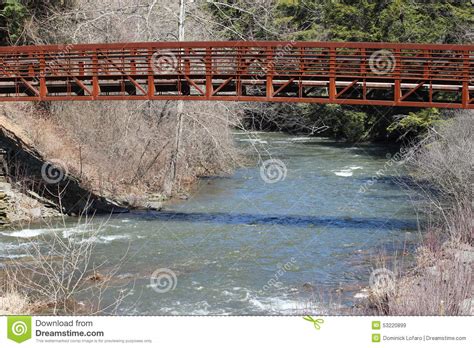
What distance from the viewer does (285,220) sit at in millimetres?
21125

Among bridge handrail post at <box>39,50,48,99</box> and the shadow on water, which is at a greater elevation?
bridge handrail post at <box>39,50,48,99</box>

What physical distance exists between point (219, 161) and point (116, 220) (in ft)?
27.0

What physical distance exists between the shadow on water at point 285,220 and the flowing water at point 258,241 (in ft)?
0.10

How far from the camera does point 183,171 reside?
1064 inches

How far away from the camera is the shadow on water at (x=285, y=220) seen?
20391 mm

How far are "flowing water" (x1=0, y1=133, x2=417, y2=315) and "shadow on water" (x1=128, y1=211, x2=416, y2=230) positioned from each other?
3cm

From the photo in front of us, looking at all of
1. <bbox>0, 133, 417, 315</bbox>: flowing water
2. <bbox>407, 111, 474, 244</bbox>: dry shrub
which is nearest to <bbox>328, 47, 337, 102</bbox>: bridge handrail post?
<bbox>407, 111, 474, 244</bbox>: dry shrub

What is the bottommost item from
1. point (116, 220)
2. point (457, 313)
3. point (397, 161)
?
point (397, 161)

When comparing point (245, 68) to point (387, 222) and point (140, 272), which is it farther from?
point (140, 272)

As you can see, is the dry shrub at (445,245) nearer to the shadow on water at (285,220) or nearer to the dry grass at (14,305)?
the shadow on water at (285,220)

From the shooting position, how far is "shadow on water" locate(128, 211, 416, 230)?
20.4 meters

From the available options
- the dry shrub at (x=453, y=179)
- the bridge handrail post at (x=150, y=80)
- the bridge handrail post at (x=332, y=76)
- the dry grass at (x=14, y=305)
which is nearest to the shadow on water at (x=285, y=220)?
the dry shrub at (x=453, y=179)

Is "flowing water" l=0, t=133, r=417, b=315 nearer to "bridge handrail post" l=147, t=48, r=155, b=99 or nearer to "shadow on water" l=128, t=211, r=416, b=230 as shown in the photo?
"shadow on water" l=128, t=211, r=416, b=230

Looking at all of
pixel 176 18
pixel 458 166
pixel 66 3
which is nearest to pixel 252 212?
pixel 458 166
